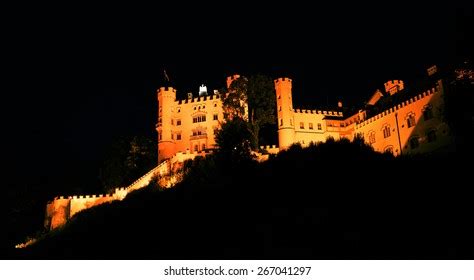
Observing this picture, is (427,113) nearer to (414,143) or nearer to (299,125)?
(414,143)

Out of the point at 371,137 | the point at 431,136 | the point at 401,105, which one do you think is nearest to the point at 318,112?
the point at 371,137

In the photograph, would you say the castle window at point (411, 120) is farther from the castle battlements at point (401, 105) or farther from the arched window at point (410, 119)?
the castle battlements at point (401, 105)

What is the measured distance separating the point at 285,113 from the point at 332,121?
5.66 metres

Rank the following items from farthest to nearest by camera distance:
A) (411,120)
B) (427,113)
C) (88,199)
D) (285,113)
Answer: (285,113) < (88,199) < (411,120) < (427,113)

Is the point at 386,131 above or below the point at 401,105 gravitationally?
below

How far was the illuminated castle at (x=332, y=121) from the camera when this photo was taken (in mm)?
40781

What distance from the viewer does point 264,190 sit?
2855cm

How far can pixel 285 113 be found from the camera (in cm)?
5319

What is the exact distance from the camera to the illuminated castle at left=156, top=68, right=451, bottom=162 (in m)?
40.8

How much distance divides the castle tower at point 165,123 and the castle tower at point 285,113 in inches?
554

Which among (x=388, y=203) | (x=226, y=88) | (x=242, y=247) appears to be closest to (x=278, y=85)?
(x=226, y=88)

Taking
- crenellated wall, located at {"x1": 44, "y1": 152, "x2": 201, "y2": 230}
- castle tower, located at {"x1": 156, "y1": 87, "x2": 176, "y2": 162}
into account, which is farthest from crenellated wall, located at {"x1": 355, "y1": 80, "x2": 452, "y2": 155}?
castle tower, located at {"x1": 156, "y1": 87, "x2": 176, "y2": 162}

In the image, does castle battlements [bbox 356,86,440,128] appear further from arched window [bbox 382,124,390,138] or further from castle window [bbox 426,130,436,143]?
castle window [bbox 426,130,436,143]

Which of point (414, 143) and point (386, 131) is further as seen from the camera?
point (386, 131)
